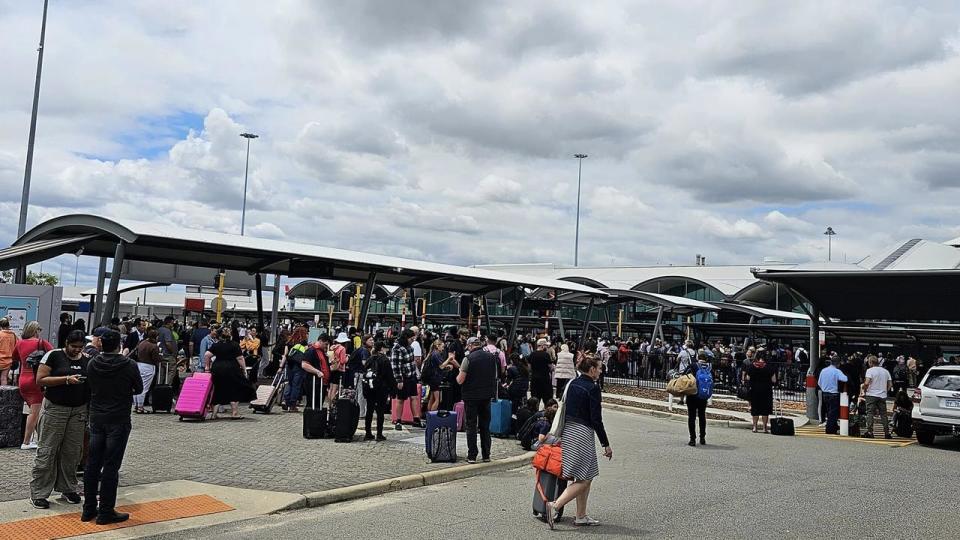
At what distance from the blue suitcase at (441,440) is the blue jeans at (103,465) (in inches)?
190

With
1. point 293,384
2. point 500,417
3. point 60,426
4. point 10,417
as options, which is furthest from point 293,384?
point 60,426

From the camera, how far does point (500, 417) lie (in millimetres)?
14562

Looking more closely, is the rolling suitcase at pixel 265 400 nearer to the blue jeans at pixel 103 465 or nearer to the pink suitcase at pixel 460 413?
the pink suitcase at pixel 460 413

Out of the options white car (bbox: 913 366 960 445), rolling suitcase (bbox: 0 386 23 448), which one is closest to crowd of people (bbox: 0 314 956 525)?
rolling suitcase (bbox: 0 386 23 448)

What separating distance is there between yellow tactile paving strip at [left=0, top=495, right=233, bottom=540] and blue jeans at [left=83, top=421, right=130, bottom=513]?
210 millimetres

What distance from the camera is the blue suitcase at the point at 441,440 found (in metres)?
11.4

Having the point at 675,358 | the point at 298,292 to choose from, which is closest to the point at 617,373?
the point at 675,358

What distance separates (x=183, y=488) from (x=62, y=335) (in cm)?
1049

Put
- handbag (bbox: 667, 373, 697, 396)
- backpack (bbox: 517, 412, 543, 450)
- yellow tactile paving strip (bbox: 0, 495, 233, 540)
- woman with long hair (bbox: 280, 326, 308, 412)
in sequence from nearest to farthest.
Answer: yellow tactile paving strip (bbox: 0, 495, 233, 540) < backpack (bbox: 517, 412, 543, 450) < handbag (bbox: 667, 373, 697, 396) < woman with long hair (bbox: 280, 326, 308, 412)

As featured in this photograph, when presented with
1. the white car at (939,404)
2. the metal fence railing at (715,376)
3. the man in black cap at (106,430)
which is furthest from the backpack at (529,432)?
the metal fence railing at (715,376)

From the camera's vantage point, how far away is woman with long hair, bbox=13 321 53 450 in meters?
9.49

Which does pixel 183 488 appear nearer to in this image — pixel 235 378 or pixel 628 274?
pixel 235 378

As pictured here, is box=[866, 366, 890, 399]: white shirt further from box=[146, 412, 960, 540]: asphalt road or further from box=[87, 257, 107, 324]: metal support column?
box=[87, 257, 107, 324]: metal support column

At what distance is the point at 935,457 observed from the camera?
540 inches
